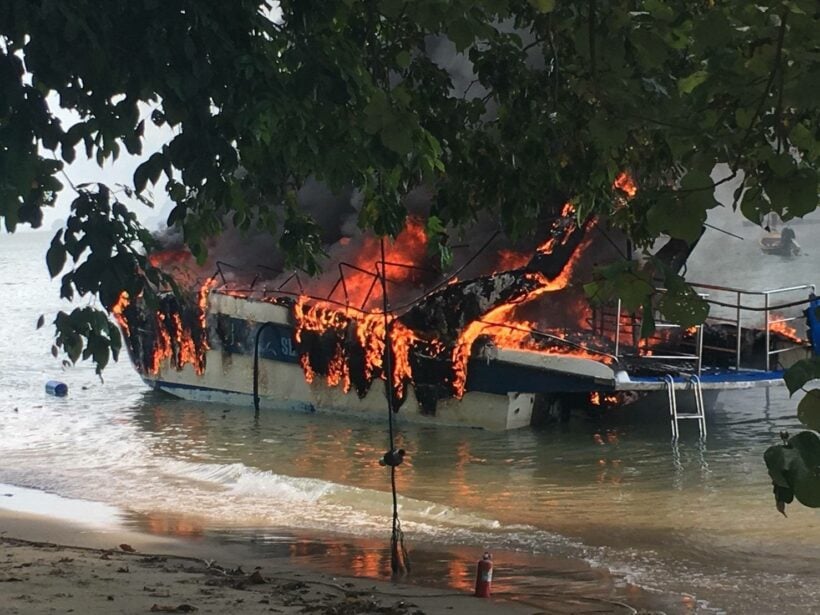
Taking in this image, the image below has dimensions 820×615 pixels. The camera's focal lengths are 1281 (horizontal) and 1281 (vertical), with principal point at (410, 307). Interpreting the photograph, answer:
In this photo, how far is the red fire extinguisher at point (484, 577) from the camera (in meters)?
10.1

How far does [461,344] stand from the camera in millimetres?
23484

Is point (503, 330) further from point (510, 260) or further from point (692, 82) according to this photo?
point (692, 82)

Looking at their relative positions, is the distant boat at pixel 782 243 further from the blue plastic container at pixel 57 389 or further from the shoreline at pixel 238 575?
the shoreline at pixel 238 575

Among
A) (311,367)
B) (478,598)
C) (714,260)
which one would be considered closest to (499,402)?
(311,367)

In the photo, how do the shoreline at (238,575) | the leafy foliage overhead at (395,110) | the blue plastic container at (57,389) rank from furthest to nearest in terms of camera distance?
the blue plastic container at (57,389) < the shoreline at (238,575) < the leafy foliage overhead at (395,110)

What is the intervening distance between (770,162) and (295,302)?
22780 millimetres

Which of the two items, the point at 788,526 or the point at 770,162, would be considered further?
the point at 788,526

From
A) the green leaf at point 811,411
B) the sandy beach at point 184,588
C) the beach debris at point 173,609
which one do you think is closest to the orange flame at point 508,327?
the sandy beach at point 184,588

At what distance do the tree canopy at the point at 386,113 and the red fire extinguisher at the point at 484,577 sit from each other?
255 cm

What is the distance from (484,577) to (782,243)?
355 ft

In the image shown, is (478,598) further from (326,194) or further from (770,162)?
(326,194)

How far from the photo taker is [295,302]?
2588 cm

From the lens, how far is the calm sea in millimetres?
12461

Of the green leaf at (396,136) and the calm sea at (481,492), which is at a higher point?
the green leaf at (396,136)
